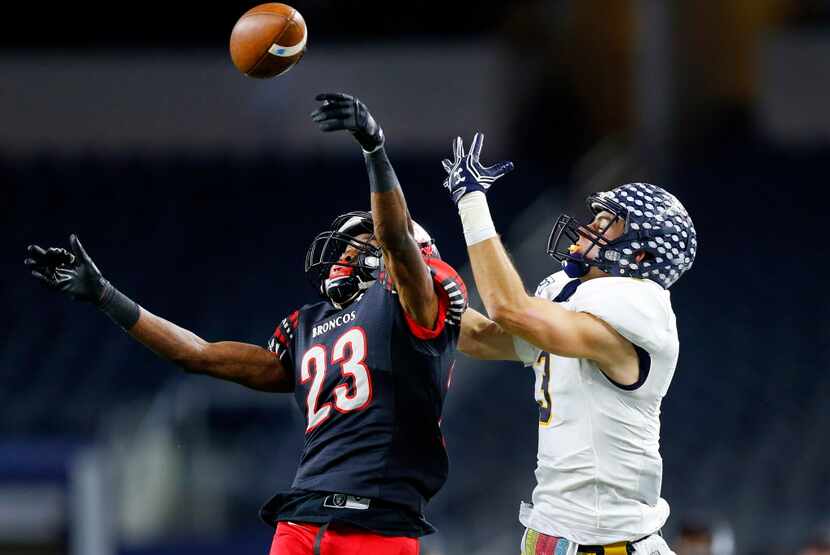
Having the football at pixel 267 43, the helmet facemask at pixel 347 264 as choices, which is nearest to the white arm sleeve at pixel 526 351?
the helmet facemask at pixel 347 264

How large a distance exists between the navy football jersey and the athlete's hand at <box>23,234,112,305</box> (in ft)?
2.90

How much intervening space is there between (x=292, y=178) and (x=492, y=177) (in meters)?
10.4

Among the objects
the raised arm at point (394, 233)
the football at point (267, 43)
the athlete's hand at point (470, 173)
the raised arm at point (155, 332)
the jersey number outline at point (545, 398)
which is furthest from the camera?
the football at point (267, 43)

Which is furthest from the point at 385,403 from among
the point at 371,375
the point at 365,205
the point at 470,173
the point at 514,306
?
the point at 365,205

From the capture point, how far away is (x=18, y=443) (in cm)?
1029

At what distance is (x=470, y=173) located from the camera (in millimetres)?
4660

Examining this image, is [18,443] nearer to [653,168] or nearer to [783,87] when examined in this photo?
[653,168]

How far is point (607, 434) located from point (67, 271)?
196 centimetres

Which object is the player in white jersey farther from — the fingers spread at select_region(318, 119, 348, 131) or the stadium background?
the stadium background

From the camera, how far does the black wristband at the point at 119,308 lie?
4.93 m

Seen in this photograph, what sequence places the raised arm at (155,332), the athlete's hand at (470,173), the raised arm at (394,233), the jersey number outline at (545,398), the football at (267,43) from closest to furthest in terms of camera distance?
the raised arm at (394,233) → the athlete's hand at (470,173) → the jersey number outline at (545,398) → the raised arm at (155,332) → the football at (267,43)

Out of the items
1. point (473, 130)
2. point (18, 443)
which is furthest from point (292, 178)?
point (18, 443)

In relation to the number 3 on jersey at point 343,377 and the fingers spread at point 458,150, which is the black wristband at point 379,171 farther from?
the number 3 on jersey at point 343,377

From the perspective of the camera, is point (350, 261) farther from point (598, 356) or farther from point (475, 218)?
point (598, 356)
